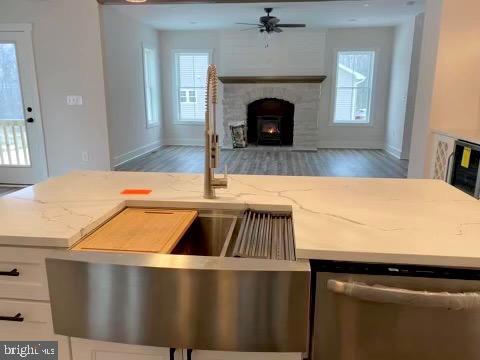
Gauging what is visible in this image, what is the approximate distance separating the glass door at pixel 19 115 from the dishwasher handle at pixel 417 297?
5.06m

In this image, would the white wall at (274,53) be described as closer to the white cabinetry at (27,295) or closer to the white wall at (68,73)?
the white wall at (68,73)

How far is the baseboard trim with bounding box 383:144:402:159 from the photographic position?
6958 mm

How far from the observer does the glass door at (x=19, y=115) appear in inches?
185

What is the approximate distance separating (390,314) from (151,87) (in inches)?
299

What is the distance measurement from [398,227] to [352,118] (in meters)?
7.38

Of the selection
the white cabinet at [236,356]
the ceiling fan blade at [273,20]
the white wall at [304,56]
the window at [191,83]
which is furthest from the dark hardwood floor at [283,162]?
the white cabinet at [236,356]

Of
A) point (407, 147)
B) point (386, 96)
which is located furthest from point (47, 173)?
point (386, 96)

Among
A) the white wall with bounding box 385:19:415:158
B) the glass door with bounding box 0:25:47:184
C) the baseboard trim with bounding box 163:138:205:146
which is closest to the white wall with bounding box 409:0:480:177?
the white wall with bounding box 385:19:415:158

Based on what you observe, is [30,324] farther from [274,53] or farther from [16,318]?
[274,53]

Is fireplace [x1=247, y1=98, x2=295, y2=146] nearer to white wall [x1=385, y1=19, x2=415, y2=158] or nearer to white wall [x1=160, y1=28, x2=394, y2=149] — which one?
white wall [x1=160, y1=28, x2=394, y2=149]

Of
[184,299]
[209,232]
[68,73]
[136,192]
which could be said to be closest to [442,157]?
[209,232]

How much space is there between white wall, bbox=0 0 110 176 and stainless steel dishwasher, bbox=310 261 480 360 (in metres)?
4.34

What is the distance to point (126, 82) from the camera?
255 inches

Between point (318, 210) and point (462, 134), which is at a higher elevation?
point (462, 134)
